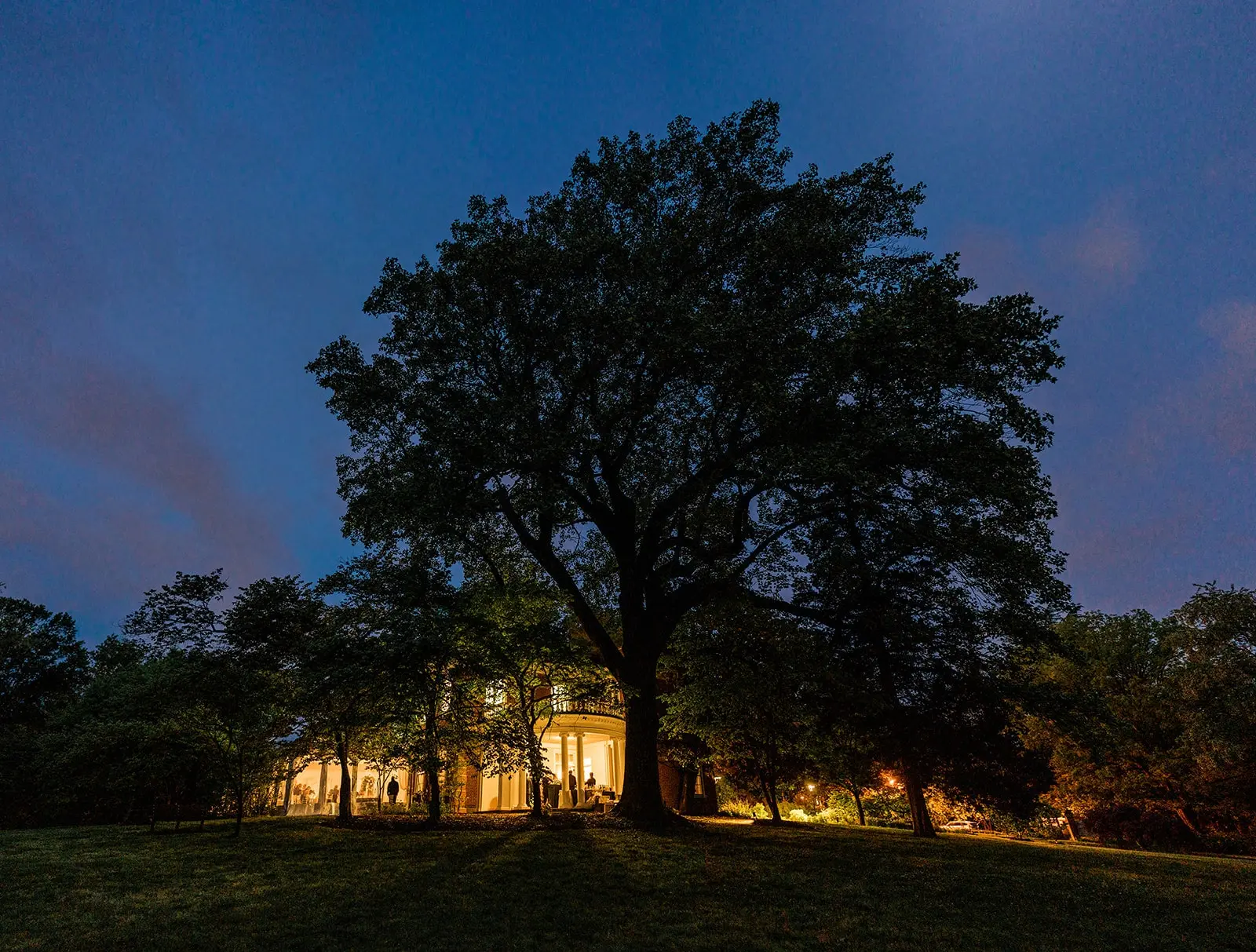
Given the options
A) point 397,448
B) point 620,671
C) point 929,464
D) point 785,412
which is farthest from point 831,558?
point 397,448

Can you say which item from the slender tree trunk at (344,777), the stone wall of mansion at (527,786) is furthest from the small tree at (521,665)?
the stone wall of mansion at (527,786)

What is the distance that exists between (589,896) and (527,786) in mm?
21432

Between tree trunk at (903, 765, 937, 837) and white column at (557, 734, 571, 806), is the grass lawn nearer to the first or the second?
tree trunk at (903, 765, 937, 837)

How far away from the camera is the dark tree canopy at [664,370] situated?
1303cm

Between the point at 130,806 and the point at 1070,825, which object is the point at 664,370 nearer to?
the point at 130,806

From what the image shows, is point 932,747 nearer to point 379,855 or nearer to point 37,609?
point 379,855

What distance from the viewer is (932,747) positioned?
58.3ft

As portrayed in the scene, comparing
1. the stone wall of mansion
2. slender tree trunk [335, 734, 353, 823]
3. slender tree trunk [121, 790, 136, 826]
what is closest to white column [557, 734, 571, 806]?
the stone wall of mansion

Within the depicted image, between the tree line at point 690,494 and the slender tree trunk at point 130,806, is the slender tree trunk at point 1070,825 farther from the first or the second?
the slender tree trunk at point 130,806

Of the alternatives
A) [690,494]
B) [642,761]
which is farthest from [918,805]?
[690,494]

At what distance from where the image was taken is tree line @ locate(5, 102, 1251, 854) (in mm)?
13266

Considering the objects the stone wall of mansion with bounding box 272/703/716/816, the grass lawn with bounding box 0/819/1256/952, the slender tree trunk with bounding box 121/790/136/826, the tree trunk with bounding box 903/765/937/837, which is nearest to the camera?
the grass lawn with bounding box 0/819/1256/952

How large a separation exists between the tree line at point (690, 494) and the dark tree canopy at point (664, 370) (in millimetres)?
78

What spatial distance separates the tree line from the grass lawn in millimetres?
3015
